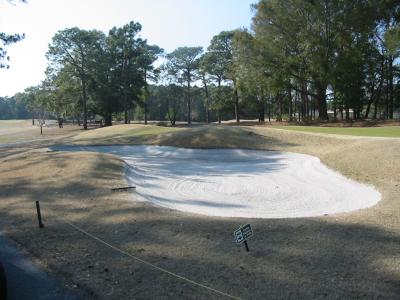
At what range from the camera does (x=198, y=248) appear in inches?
300

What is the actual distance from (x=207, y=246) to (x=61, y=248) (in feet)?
9.10

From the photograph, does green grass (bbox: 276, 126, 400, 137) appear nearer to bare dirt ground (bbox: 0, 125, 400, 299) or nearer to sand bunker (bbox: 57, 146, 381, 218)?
sand bunker (bbox: 57, 146, 381, 218)

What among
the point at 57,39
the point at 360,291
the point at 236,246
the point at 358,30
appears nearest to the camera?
the point at 360,291

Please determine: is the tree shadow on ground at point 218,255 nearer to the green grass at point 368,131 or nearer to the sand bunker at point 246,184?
the sand bunker at point 246,184

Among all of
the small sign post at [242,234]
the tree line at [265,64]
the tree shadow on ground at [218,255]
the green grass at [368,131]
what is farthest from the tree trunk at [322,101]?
the small sign post at [242,234]

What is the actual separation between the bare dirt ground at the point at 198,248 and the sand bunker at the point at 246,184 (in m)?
1.50

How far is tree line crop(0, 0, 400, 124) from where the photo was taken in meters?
44.0

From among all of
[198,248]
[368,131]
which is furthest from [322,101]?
[198,248]

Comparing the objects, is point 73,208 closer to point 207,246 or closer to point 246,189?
point 207,246

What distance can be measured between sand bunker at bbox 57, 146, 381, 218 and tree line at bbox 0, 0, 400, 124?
78.4 ft

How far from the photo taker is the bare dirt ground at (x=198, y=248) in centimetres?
604

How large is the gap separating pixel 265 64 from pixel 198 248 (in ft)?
136

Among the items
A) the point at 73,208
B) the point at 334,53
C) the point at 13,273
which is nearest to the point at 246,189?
the point at 73,208

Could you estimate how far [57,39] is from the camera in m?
60.0
